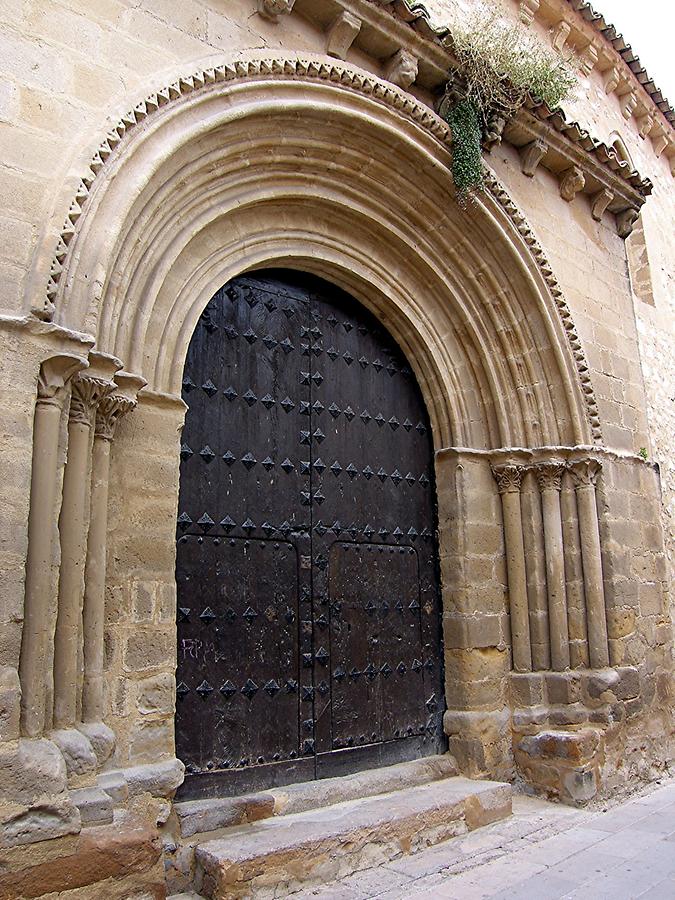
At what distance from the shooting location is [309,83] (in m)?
4.07

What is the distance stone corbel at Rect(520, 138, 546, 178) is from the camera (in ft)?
17.3

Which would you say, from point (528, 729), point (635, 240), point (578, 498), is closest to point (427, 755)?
point (528, 729)

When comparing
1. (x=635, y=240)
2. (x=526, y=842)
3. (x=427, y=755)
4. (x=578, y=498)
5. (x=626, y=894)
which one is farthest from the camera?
(x=635, y=240)

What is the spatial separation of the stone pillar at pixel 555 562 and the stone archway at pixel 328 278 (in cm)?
3

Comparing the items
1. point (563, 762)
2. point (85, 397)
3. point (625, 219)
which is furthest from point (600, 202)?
point (85, 397)

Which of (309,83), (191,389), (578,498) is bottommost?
(578,498)

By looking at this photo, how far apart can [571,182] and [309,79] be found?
7.99ft

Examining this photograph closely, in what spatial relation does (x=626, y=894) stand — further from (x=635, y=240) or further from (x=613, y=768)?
(x=635, y=240)

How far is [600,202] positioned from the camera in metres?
5.92

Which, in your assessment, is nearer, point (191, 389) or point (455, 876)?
point (455, 876)

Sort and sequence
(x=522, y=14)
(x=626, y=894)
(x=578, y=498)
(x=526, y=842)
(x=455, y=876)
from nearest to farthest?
(x=626, y=894), (x=455, y=876), (x=526, y=842), (x=578, y=498), (x=522, y=14)

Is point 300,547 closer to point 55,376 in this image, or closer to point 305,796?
point 305,796

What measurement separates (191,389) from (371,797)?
2401mm

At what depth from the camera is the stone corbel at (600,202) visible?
19.3 ft
